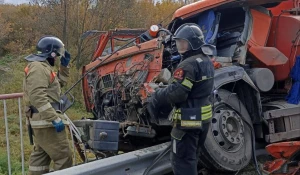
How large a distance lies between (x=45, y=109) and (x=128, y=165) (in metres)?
1.03

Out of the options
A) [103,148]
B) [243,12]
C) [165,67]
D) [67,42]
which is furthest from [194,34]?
[67,42]

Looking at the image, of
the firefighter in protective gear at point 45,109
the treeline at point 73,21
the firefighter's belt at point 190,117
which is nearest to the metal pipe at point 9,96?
the firefighter in protective gear at point 45,109

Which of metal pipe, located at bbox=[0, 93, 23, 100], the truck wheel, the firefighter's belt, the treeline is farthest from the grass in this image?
the firefighter's belt

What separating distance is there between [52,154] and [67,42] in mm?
9583

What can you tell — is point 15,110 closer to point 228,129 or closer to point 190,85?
point 228,129

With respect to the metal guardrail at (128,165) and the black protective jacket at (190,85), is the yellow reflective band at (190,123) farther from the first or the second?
the metal guardrail at (128,165)

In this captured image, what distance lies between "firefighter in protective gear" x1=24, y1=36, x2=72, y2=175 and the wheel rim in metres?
1.62

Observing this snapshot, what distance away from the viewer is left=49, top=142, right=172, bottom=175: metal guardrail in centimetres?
346

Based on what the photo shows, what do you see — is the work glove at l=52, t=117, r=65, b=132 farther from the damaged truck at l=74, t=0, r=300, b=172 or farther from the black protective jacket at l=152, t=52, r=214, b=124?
the black protective jacket at l=152, t=52, r=214, b=124

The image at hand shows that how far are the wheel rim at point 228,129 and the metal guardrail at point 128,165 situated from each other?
1.85ft

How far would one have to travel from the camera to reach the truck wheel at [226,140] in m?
4.08

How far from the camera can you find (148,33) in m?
5.52

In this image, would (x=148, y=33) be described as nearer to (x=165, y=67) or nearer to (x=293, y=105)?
(x=165, y=67)

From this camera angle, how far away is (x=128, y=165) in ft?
12.3
